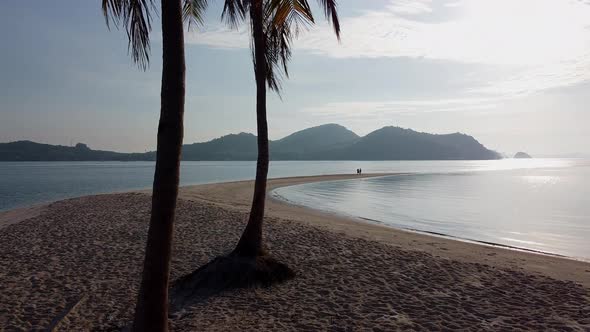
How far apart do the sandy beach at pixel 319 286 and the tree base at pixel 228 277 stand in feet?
0.78

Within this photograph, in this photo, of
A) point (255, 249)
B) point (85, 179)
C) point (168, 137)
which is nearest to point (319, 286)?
point (255, 249)

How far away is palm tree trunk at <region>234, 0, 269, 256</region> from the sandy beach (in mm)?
892

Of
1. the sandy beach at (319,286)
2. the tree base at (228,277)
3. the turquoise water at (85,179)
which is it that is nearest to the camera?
the sandy beach at (319,286)

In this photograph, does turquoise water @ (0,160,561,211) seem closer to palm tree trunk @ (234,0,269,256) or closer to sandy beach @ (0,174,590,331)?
sandy beach @ (0,174,590,331)

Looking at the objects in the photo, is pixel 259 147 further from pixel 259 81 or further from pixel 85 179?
pixel 85 179

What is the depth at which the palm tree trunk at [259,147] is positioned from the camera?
6.78 meters

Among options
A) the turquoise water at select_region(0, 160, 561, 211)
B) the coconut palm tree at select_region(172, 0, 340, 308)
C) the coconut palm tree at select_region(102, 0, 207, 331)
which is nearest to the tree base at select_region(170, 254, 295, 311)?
the coconut palm tree at select_region(172, 0, 340, 308)

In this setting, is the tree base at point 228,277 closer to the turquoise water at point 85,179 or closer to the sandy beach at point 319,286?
the sandy beach at point 319,286

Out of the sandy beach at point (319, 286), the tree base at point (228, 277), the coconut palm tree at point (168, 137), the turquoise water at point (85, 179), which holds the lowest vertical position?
the turquoise water at point (85, 179)

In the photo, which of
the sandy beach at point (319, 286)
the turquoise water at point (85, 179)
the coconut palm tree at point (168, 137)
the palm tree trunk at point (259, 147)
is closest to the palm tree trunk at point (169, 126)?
the coconut palm tree at point (168, 137)

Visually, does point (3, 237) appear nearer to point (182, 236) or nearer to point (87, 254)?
point (87, 254)

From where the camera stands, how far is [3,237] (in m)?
11.9

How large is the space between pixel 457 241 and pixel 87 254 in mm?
11158

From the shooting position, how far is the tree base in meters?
6.47
